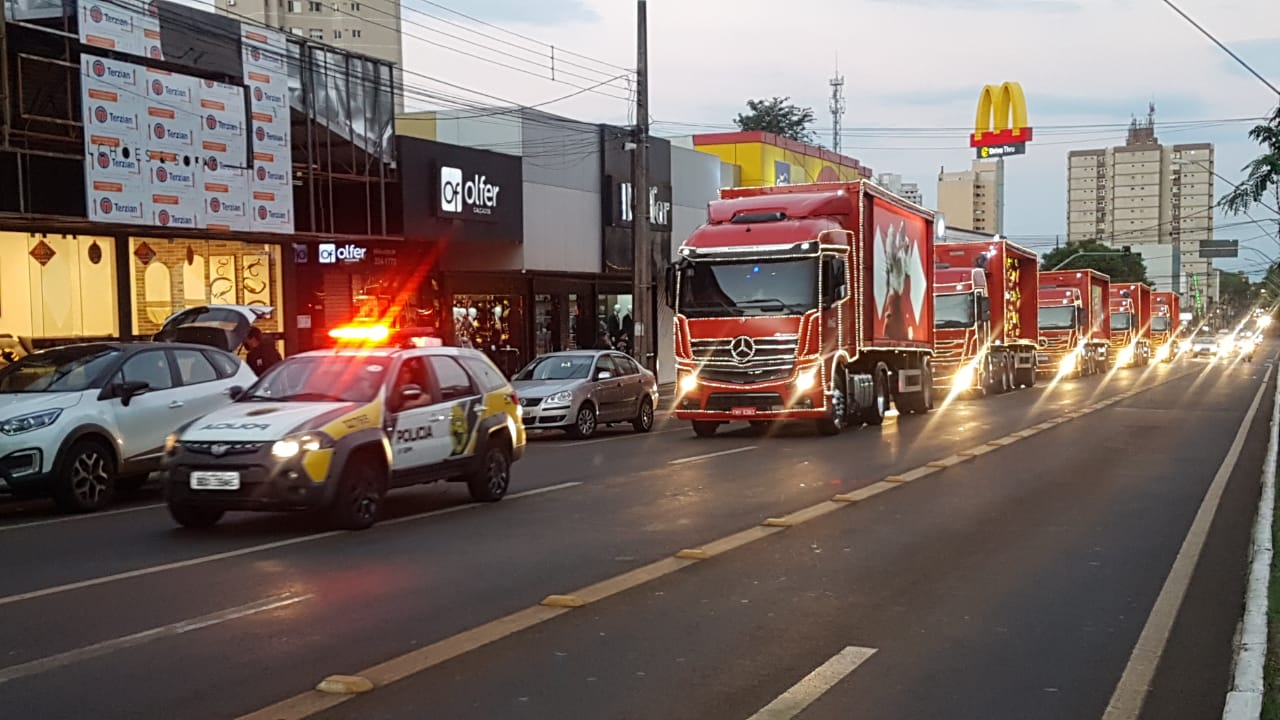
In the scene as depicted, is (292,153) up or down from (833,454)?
up

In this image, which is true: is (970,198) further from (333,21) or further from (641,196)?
(641,196)

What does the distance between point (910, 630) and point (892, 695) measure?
134cm

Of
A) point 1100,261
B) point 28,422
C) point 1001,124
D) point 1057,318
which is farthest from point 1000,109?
point 28,422

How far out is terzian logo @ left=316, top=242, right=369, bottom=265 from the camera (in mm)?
26984

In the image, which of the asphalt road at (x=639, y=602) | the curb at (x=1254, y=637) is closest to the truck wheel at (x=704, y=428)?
the asphalt road at (x=639, y=602)

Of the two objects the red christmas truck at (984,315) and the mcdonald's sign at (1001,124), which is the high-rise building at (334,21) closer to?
the mcdonald's sign at (1001,124)

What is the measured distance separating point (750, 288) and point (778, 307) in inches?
22.3

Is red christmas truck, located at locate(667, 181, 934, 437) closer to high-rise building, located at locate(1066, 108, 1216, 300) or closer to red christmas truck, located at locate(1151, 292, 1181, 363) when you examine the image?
red christmas truck, located at locate(1151, 292, 1181, 363)

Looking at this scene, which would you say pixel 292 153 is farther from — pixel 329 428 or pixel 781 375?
pixel 329 428

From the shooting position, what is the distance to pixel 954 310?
33625 mm

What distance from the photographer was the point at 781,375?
64.5 feet

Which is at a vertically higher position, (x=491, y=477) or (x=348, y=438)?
(x=348, y=438)

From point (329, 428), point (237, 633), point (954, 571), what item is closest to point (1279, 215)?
point (954, 571)

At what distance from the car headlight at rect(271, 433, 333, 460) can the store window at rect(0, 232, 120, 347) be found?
Answer: 12686 mm
